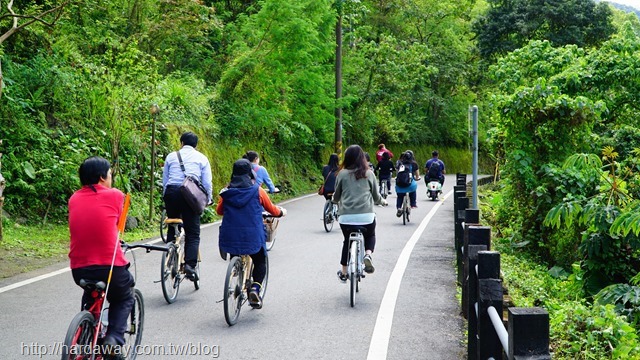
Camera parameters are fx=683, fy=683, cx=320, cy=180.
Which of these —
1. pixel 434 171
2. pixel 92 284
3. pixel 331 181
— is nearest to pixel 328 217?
pixel 331 181

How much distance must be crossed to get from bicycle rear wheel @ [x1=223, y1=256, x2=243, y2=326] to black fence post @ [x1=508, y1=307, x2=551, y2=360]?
4381 mm

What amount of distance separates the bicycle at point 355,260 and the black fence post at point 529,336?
5.11m

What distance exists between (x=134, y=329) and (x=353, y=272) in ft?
10.8

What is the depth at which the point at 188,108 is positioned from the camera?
20.3 m

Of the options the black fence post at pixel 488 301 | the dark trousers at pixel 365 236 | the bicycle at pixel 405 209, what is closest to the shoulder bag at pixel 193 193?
the dark trousers at pixel 365 236

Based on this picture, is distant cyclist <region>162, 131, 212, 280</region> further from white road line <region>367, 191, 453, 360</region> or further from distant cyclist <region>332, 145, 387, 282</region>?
white road line <region>367, 191, 453, 360</region>

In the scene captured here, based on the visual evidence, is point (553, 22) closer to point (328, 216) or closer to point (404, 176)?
point (404, 176)

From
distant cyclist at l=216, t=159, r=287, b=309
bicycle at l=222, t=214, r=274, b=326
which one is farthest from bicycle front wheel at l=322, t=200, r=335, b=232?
distant cyclist at l=216, t=159, r=287, b=309

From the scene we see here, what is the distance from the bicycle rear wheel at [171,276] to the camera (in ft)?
27.1

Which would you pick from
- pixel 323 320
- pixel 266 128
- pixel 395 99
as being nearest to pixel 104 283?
pixel 323 320

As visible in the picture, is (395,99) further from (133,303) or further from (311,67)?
(133,303)

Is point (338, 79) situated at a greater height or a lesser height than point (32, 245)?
greater

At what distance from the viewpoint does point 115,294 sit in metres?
5.40

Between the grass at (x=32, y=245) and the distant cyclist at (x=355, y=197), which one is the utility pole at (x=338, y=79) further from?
the distant cyclist at (x=355, y=197)
